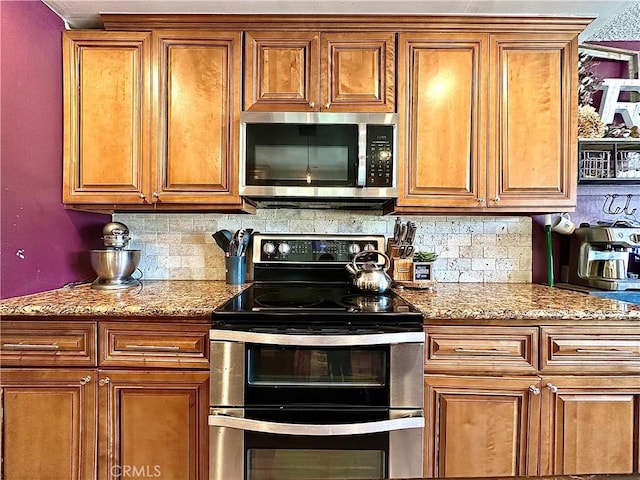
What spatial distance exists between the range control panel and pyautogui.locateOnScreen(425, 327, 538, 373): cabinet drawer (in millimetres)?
733

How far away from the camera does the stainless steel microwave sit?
1.77 metres

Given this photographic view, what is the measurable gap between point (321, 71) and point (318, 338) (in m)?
1.27

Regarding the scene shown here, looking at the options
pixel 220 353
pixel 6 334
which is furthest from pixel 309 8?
pixel 6 334

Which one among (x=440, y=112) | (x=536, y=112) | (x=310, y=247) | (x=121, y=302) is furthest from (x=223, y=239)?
(x=536, y=112)

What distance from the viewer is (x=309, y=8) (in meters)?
1.75

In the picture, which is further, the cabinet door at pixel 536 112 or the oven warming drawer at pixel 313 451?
the cabinet door at pixel 536 112

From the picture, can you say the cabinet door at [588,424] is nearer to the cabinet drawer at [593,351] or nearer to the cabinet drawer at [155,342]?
the cabinet drawer at [593,351]

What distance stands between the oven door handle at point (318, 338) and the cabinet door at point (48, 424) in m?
0.57

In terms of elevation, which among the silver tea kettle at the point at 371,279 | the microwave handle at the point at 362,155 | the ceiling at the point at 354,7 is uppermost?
the ceiling at the point at 354,7

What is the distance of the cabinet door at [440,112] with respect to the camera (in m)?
1.80

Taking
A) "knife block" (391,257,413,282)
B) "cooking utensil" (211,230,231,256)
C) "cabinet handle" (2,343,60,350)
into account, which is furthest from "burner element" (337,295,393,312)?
"cabinet handle" (2,343,60,350)

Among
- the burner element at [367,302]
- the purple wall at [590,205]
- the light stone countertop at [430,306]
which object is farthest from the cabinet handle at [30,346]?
the purple wall at [590,205]

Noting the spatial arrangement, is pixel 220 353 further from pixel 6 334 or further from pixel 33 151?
pixel 33 151

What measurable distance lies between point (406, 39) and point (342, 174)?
733 mm
